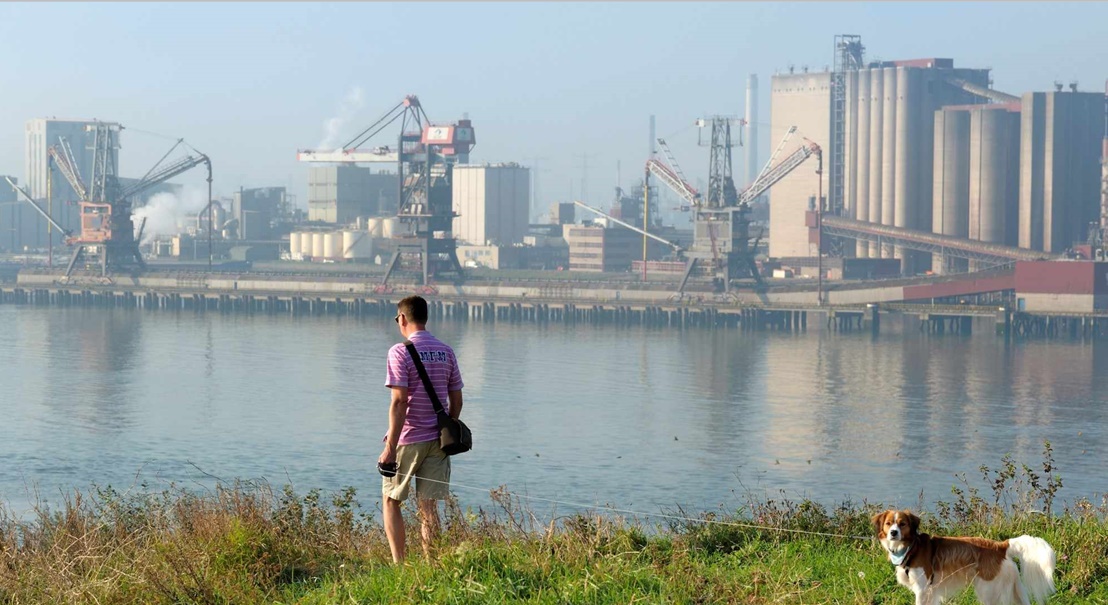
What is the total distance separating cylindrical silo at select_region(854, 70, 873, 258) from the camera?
4587 inches

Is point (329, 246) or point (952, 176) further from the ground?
point (952, 176)

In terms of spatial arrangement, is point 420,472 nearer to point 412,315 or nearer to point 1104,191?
point 412,315

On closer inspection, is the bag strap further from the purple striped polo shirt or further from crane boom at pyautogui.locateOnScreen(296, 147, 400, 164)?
crane boom at pyautogui.locateOnScreen(296, 147, 400, 164)

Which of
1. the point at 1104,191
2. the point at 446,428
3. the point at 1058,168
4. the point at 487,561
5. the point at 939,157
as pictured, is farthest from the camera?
the point at 939,157

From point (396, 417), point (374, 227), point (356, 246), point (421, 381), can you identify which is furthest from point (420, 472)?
point (374, 227)

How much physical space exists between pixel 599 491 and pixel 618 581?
73.2 feet

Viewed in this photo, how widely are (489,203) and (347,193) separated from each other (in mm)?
19878

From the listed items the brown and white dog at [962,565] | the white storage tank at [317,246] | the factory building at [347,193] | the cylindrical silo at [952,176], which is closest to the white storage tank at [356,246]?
the white storage tank at [317,246]

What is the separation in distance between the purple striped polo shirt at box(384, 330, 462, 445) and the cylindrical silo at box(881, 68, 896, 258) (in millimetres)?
107587

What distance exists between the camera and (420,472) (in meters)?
8.59

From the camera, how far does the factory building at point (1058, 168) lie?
98938 millimetres

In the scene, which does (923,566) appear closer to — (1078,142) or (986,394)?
(986,394)

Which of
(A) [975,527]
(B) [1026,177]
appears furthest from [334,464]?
(B) [1026,177]

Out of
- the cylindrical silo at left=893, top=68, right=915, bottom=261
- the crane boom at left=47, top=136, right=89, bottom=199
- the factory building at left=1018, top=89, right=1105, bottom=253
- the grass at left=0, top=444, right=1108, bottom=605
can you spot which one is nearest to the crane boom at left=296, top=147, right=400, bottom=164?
the crane boom at left=47, top=136, right=89, bottom=199
